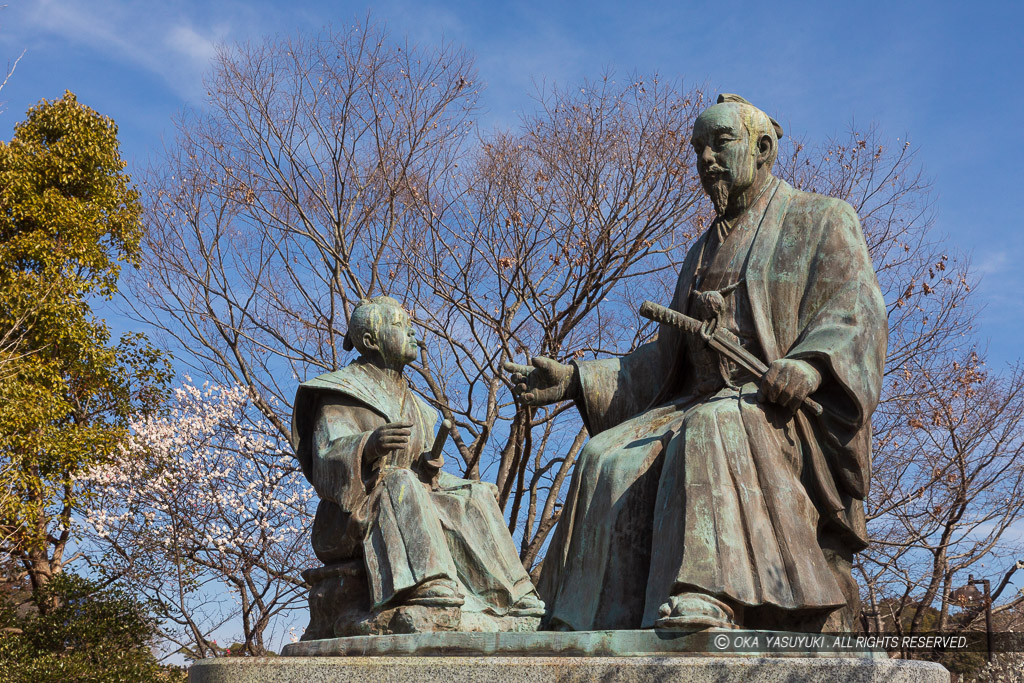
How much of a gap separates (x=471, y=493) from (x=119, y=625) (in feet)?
29.5

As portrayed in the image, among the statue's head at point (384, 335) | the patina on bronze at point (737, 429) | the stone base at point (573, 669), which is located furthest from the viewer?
the statue's head at point (384, 335)

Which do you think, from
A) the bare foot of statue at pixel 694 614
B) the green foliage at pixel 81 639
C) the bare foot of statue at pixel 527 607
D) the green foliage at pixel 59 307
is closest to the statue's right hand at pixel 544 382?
the bare foot of statue at pixel 527 607

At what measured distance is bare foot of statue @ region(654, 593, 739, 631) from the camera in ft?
9.67

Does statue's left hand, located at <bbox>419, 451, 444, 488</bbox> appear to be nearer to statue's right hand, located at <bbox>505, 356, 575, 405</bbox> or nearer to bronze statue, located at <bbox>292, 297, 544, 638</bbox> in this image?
bronze statue, located at <bbox>292, 297, 544, 638</bbox>

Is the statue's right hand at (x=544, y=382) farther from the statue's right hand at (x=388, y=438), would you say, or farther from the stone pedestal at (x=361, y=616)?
the stone pedestal at (x=361, y=616)

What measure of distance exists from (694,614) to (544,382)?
141 cm

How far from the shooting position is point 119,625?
39.2ft

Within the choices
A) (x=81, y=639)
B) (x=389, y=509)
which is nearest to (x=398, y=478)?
(x=389, y=509)

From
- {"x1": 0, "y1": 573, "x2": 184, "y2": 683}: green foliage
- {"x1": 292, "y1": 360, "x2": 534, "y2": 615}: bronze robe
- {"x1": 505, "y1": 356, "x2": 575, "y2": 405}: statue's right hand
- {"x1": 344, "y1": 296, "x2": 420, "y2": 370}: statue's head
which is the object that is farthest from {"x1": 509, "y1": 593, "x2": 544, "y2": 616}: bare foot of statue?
{"x1": 0, "y1": 573, "x2": 184, "y2": 683}: green foliage

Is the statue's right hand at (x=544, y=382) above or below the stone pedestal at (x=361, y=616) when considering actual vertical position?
above

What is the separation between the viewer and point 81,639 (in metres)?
11.8

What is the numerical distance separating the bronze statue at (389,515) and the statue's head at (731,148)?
1605 millimetres

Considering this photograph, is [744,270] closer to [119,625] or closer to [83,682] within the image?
[83,682]

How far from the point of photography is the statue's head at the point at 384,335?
4.80 m
